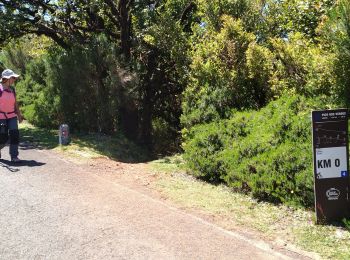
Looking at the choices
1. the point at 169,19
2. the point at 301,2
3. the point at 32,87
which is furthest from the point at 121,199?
the point at 32,87

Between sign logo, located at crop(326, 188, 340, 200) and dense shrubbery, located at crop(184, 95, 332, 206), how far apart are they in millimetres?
270

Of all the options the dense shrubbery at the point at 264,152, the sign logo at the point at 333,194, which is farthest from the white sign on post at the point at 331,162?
the dense shrubbery at the point at 264,152

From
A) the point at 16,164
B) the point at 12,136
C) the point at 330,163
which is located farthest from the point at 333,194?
the point at 12,136

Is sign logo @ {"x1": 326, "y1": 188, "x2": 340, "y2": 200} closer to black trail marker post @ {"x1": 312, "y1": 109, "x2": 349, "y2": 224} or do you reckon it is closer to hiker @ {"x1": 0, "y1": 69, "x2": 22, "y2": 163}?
black trail marker post @ {"x1": 312, "y1": 109, "x2": 349, "y2": 224}

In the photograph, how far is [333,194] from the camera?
5.59 meters

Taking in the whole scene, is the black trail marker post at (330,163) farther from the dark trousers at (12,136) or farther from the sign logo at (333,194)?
the dark trousers at (12,136)

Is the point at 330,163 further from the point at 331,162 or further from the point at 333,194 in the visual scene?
the point at 333,194

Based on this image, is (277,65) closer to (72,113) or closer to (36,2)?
(72,113)

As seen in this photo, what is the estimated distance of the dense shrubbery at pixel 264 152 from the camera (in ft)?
19.8

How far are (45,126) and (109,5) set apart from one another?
488 centimetres

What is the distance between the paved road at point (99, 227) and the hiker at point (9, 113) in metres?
1.49

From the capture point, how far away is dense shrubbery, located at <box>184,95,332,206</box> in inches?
238

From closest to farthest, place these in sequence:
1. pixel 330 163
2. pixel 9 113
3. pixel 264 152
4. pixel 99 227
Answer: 1. pixel 99 227
2. pixel 330 163
3. pixel 264 152
4. pixel 9 113

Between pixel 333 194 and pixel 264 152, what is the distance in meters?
1.32
